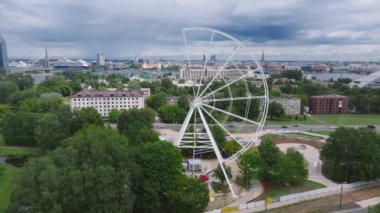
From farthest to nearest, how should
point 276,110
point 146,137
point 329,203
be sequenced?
point 276,110 → point 146,137 → point 329,203

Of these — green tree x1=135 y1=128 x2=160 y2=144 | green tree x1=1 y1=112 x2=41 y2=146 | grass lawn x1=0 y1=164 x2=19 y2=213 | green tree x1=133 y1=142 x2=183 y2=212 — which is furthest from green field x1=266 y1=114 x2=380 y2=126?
grass lawn x1=0 y1=164 x2=19 y2=213

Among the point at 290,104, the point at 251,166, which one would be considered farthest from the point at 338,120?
the point at 251,166

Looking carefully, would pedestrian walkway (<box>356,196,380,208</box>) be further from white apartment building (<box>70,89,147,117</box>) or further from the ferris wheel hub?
white apartment building (<box>70,89,147,117</box>)

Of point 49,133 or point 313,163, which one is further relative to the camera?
point 49,133

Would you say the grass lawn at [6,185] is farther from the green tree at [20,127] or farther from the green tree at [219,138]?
the green tree at [219,138]

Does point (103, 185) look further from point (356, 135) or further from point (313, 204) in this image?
point (356, 135)

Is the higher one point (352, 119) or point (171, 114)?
Result: point (171, 114)

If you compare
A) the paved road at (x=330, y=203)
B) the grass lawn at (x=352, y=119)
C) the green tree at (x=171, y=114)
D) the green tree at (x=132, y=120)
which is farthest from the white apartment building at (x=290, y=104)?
the paved road at (x=330, y=203)

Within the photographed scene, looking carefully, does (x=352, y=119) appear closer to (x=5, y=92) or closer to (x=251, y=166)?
(x=251, y=166)

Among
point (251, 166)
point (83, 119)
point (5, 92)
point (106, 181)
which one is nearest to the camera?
point (106, 181)
